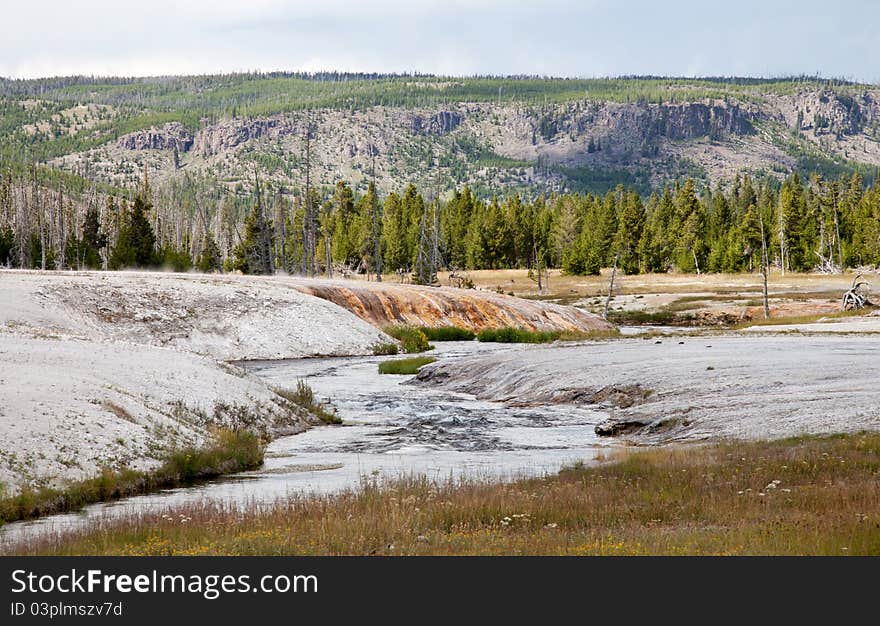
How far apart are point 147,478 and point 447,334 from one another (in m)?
41.7

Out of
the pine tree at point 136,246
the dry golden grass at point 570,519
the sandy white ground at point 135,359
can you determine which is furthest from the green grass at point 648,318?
the dry golden grass at point 570,519

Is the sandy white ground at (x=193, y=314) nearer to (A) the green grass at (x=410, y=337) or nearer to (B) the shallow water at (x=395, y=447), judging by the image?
(A) the green grass at (x=410, y=337)

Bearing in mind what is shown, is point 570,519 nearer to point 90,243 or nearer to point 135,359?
point 135,359

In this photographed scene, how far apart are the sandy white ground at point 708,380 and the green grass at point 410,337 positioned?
10.9m

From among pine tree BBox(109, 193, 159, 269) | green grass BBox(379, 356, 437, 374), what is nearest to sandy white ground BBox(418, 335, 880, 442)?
green grass BBox(379, 356, 437, 374)

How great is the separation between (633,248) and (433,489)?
12631cm

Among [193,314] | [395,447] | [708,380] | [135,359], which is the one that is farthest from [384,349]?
[395,447]

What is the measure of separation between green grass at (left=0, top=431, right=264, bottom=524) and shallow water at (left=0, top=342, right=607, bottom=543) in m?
0.45

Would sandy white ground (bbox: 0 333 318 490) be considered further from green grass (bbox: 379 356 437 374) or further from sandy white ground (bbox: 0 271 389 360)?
sandy white ground (bbox: 0 271 389 360)

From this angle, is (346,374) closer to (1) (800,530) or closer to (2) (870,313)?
(1) (800,530)

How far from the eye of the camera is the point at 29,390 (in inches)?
815

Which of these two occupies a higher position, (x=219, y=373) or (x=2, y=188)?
(x=2, y=188)
